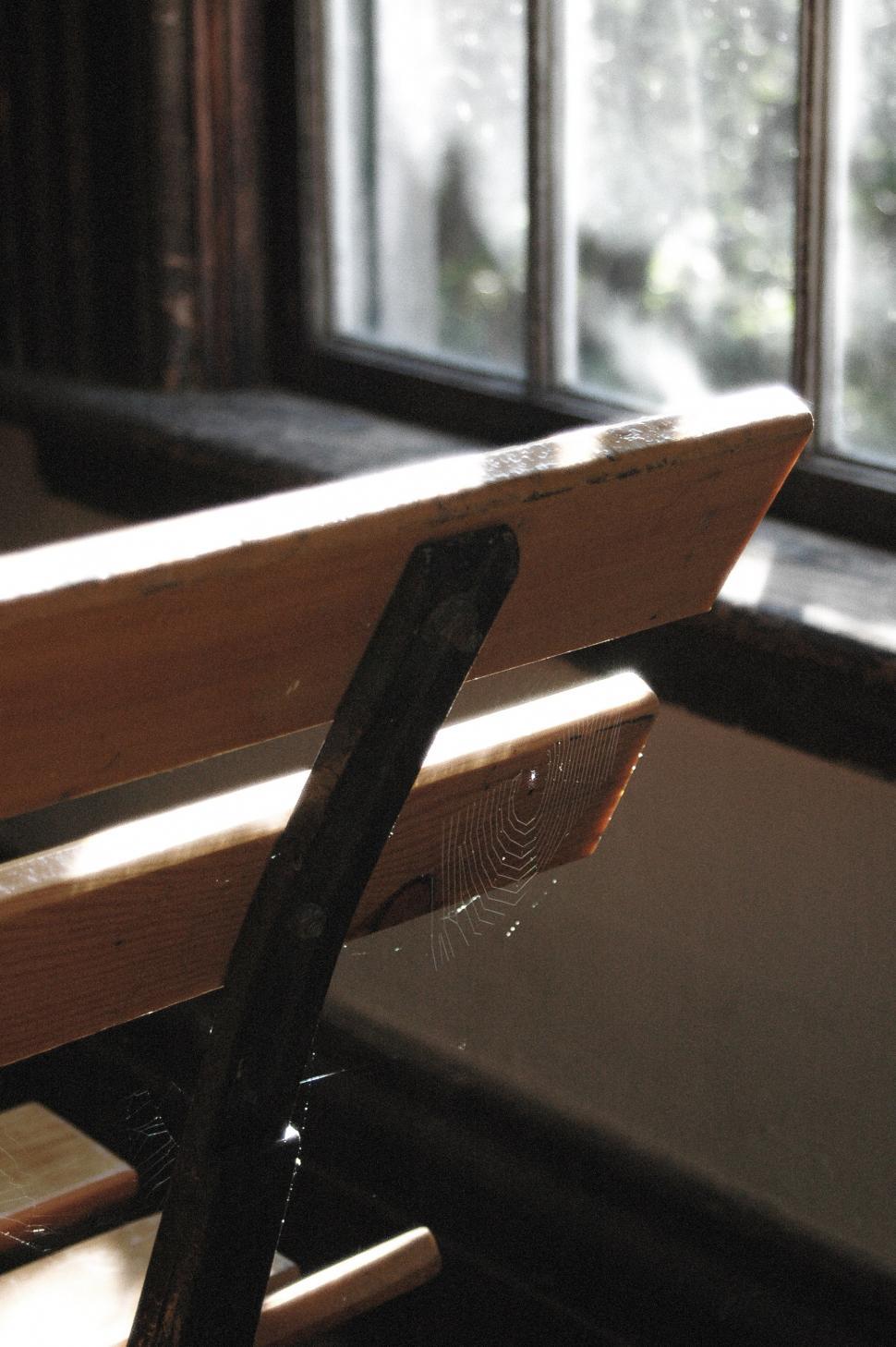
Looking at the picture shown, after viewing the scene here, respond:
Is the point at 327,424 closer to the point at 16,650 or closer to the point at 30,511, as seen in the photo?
the point at 30,511

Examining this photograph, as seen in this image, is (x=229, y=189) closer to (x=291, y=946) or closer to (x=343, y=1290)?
(x=343, y=1290)

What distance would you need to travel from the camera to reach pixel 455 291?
1857 mm

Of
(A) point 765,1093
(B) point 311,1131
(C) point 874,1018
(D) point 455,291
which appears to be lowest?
(B) point 311,1131

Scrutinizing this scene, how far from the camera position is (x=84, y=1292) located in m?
0.99

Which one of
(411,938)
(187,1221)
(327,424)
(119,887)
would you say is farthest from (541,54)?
(187,1221)

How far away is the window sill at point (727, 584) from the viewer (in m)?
1.26

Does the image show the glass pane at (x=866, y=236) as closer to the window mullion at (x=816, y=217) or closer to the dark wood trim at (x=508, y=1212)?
the window mullion at (x=816, y=217)

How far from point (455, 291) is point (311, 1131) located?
3.10ft

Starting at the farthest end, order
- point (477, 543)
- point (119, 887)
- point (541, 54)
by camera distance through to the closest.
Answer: point (541, 54)
point (119, 887)
point (477, 543)

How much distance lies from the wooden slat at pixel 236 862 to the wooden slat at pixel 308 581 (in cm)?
15

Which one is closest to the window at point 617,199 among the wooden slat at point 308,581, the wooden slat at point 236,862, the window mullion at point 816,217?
the window mullion at point 816,217

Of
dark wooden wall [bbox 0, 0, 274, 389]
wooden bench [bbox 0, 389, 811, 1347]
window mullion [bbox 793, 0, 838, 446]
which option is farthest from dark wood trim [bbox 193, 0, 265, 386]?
wooden bench [bbox 0, 389, 811, 1347]

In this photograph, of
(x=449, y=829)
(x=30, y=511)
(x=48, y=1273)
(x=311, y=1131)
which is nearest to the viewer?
(x=449, y=829)

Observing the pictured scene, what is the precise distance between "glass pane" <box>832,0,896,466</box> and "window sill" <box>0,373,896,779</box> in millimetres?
116
